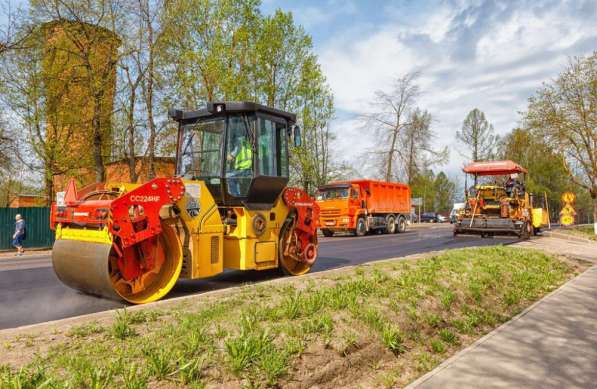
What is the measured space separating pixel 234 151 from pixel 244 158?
0.22 metres

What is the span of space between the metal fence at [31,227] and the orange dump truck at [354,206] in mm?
12890

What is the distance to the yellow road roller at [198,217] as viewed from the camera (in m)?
6.70

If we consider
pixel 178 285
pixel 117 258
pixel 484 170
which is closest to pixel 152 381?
pixel 117 258

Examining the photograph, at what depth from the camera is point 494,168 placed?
21391mm

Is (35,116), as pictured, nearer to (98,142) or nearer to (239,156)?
(98,142)

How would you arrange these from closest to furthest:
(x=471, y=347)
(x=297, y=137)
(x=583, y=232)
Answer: (x=471, y=347) → (x=297, y=137) → (x=583, y=232)

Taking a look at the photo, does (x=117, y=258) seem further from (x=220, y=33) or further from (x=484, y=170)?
(x=220, y=33)

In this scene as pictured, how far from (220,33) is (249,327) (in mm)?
24015

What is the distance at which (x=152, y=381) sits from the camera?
11.8ft

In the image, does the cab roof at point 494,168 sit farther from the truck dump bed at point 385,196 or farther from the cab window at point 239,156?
the cab window at point 239,156

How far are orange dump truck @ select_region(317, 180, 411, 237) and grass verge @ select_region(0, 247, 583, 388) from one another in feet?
57.2

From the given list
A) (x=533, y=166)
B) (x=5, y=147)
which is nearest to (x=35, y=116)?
(x=5, y=147)

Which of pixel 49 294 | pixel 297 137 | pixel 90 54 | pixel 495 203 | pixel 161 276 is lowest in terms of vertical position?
pixel 49 294

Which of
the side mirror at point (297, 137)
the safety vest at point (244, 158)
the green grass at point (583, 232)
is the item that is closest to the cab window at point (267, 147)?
the safety vest at point (244, 158)
